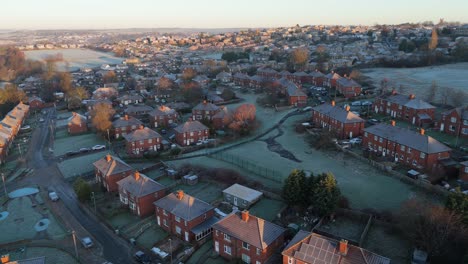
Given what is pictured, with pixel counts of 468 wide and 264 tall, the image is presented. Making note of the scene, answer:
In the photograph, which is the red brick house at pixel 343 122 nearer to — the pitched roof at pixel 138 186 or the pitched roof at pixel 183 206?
the pitched roof at pixel 183 206

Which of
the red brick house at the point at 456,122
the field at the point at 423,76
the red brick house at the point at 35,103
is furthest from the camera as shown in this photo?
the red brick house at the point at 35,103

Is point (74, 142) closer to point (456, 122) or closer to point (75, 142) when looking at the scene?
point (75, 142)

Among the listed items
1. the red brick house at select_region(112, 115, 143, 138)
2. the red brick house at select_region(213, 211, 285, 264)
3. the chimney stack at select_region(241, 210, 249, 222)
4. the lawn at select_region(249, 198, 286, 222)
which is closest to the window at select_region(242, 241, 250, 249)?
the red brick house at select_region(213, 211, 285, 264)

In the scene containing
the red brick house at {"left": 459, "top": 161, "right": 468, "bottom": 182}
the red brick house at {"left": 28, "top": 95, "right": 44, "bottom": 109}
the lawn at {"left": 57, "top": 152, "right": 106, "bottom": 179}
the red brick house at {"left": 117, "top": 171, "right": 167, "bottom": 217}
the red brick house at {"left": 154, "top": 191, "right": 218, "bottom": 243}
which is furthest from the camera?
the red brick house at {"left": 28, "top": 95, "right": 44, "bottom": 109}

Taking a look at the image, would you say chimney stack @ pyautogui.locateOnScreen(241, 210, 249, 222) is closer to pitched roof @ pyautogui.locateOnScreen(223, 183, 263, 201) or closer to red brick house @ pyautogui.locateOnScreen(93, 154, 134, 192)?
pitched roof @ pyautogui.locateOnScreen(223, 183, 263, 201)

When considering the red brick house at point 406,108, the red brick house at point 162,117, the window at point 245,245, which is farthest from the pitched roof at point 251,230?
the red brick house at point 406,108
